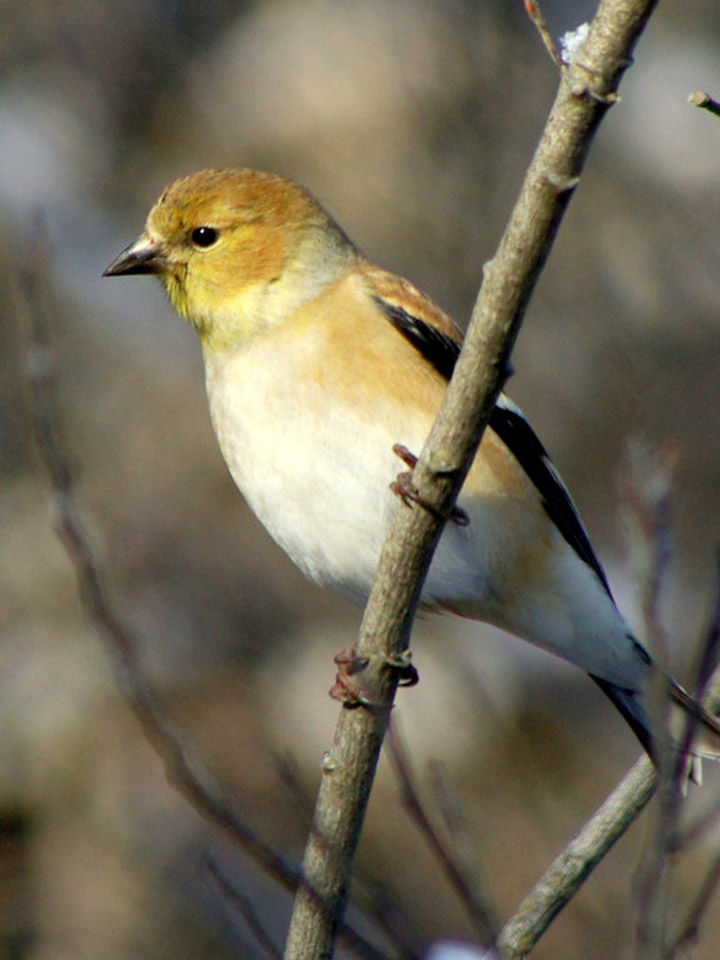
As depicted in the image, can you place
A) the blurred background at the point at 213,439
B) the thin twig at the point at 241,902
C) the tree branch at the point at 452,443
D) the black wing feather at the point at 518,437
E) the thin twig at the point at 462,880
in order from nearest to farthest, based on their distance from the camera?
1. the tree branch at the point at 452,443
2. the thin twig at the point at 462,880
3. the thin twig at the point at 241,902
4. the black wing feather at the point at 518,437
5. the blurred background at the point at 213,439

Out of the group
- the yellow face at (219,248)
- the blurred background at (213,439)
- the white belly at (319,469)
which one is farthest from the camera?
the blurred background at (213,439)

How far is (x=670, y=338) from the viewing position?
8203 millimetres

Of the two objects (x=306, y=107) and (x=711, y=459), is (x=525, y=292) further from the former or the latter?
(x=306, y=107)

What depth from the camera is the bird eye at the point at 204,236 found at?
3834mm

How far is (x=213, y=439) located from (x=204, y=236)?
5.74 meters

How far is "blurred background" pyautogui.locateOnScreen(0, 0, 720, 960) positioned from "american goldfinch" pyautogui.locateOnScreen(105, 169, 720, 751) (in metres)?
2.52

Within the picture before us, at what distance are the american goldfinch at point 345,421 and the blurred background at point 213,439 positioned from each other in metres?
2.52

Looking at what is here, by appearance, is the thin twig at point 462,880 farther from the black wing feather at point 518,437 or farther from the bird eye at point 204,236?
the bird eye at point 204,236

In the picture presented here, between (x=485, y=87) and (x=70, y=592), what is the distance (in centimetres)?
428

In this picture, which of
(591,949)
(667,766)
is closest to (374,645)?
(667,766)

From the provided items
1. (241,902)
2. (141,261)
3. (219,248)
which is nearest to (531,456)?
(219,248)

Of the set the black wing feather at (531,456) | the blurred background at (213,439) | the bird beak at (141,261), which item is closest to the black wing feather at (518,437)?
the black wing feather at (531,456)

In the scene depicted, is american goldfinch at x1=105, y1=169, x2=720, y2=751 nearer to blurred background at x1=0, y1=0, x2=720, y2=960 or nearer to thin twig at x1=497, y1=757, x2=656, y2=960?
thin twig at x1=497, y1=757, x2=656, y2=960

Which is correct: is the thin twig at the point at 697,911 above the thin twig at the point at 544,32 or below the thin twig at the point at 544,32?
below
